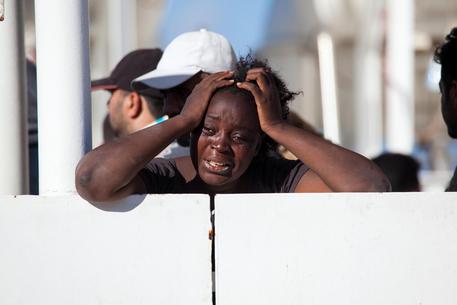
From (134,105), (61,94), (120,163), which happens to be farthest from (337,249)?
(134,105)

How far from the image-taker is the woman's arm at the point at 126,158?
2699 mm

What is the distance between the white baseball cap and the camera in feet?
12.3

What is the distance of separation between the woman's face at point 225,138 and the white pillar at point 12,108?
605 mm

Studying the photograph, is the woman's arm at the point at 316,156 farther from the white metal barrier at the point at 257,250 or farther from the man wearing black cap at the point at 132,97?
the man wearing black cap at the point at 132,97

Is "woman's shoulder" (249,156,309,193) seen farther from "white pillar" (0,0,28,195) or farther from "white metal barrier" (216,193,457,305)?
"white pillar" (0,0,28,195)

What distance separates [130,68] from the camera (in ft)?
15.4

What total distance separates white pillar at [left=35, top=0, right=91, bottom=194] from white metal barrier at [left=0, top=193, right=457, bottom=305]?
0.22 m

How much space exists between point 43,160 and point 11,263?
0.35 meters

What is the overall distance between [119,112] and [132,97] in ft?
0.39

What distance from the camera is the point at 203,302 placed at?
8.58 ft

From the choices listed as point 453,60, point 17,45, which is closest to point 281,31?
point 453,60

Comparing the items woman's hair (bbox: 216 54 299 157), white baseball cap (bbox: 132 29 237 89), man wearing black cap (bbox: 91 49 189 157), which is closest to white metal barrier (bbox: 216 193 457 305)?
woman's hair (bbox: 216 54 299 157)

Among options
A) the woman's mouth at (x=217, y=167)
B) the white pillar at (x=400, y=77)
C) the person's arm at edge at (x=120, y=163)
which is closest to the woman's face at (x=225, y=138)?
the woman's mouth at (x=217, y=167)

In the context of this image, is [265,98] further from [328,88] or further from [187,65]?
[328,88]
